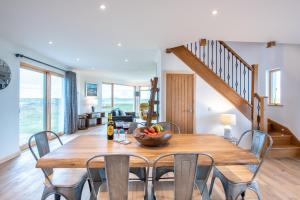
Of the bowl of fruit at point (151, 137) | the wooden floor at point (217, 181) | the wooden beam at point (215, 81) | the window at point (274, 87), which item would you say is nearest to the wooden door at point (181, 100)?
the wooden beam at point (215, 81)

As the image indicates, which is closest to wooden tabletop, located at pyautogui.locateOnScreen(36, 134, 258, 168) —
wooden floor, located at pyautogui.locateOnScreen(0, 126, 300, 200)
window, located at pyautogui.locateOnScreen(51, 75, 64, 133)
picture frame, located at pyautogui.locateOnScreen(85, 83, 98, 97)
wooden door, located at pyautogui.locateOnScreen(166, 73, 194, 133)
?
→ wooden floor, located at pyautogui.locateOnScreen(0, 126, 300, 200)

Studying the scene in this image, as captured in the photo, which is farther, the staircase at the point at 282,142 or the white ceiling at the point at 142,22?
the staircase at the point at 282,142

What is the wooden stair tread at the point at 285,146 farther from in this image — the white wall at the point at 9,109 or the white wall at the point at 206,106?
the white wall at the point at 9,109

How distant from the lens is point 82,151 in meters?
1.94

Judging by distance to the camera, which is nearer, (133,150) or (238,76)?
(133,150)

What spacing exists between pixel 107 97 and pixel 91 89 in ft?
5.91

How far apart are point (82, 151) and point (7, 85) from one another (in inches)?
136

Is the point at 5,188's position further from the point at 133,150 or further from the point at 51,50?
the point at 51,50

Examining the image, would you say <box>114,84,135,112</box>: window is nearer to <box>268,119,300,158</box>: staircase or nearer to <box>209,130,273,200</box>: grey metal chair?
<box>268,119,300,158</box>: staircase

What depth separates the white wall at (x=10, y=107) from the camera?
4219mm

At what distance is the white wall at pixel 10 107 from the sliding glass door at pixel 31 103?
539 millimetres

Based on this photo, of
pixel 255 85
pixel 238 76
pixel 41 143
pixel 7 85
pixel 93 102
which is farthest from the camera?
pixel 93 102

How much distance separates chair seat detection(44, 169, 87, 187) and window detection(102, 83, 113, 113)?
9.26 metres

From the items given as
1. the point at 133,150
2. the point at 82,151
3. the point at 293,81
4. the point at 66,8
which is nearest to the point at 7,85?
the point at 66,8
